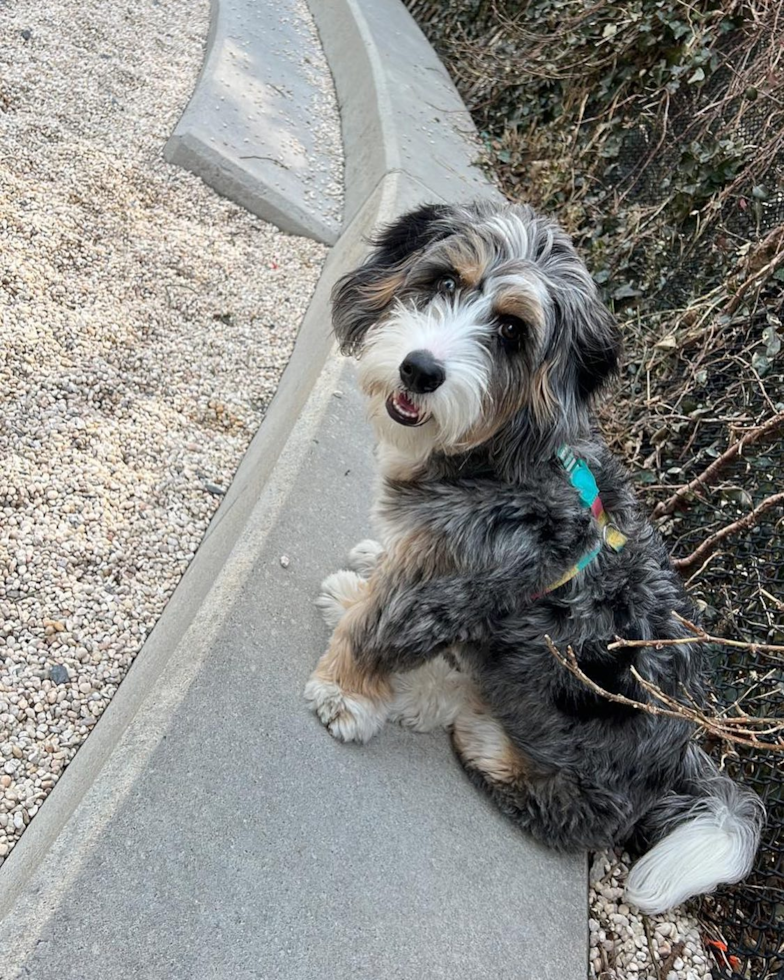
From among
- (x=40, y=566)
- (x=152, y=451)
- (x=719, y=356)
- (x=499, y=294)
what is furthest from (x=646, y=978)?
(x=719, y=356)

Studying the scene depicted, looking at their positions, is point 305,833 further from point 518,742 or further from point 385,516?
point 385,516

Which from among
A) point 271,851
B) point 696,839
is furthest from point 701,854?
point 271,851

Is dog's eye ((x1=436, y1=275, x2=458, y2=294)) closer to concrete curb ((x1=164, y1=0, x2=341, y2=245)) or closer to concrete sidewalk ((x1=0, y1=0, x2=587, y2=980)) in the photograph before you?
concrete sidewalk ((x1=0, y1=0, x2=587, y2=980))

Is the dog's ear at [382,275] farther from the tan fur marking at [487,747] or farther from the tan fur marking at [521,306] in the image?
the tan fur marking at [487,747]

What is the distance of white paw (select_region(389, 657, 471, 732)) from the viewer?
277 centimetres

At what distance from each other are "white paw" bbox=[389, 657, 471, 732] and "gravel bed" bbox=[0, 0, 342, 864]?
3.15 feet

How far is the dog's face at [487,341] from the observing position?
2.19 m

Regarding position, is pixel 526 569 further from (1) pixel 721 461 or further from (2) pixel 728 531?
(1) pixel 721 461

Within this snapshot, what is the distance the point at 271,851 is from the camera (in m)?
2.18

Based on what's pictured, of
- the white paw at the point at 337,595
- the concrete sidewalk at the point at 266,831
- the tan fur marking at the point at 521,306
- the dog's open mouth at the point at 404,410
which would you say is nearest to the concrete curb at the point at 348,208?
the concrete sidewalk at the point at 266,831

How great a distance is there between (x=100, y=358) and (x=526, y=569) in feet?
7.41

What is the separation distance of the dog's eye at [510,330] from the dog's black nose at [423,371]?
0.89 feet

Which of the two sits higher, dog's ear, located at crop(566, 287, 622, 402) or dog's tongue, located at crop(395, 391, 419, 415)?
dog's ear, located at crop(566, 287, 622, 402)

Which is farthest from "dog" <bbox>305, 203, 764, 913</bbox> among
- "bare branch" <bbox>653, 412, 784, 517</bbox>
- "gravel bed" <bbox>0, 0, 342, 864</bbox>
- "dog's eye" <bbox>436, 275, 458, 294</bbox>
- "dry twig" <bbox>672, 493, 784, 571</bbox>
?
"bare branch" <bbox>653, 412, 784, 517</bbox>
